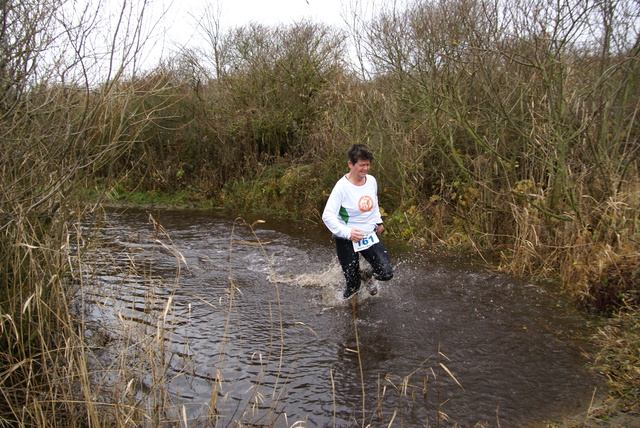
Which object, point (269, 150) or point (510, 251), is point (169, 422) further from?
point (269, 150)

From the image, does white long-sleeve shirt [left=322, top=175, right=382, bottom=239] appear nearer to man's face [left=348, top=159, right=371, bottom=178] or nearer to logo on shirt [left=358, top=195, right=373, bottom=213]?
logo on shirt [left=358, top=195, right=373, bottom=213]

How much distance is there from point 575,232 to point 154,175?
14811mm

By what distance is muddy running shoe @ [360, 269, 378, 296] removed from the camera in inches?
255

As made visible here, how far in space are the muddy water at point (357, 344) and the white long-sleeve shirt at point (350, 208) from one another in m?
0.93

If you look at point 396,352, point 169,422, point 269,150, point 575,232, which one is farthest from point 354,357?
point 269,150

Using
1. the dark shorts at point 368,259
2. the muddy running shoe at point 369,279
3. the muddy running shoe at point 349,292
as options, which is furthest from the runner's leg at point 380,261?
the muddy running shoe at point 349,292

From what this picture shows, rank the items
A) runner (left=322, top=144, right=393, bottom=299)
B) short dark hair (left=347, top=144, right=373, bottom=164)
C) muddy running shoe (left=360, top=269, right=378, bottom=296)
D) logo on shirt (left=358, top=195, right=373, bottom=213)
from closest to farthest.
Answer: short dark hair (left=347, top=144, right=373, bottom=164)
runner (left=322, top=144, right=393, bottom=299)
logo on shirt (left=358, top=195, right=373, bottom=213)
muddy running shoe (left=360, top=269, right=378, bottom=296)

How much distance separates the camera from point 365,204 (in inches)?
245

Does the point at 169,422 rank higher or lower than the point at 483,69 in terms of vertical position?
lower

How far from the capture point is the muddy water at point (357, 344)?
160 inches

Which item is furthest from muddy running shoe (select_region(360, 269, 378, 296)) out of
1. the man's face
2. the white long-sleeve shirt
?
the man's face

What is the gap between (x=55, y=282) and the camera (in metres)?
3.87

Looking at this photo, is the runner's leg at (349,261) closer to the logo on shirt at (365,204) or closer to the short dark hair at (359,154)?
the logo on shirt at (365,204)

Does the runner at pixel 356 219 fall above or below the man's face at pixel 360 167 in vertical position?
below
